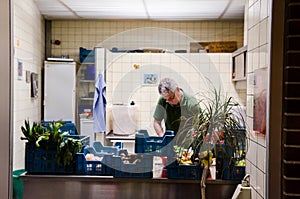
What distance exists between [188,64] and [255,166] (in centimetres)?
231

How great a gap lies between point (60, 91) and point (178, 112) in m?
2.60

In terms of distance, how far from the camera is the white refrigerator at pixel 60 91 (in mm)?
4738

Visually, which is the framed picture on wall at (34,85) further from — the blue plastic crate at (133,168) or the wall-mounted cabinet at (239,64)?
the blue plastic crate at (133,168)

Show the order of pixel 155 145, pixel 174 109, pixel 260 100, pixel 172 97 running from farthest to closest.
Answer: pixel 172 97, pixel 174 109, pixel 155 145, pixel 260 100

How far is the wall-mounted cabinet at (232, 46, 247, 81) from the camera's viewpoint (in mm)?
3341

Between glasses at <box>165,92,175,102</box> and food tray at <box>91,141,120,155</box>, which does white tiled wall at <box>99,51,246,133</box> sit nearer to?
glasses at <box>165,92,175,102</box>

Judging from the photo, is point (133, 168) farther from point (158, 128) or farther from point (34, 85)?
point (34, 85)

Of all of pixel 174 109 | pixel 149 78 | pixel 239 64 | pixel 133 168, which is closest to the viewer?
pixel 133 168

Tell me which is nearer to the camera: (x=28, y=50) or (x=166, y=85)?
(x=166, y=85)

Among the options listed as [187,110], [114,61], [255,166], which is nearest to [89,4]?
[114,61]

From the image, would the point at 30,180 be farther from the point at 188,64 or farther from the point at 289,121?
the point at 188,64

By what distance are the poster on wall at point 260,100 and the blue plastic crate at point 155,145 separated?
28.7 inches

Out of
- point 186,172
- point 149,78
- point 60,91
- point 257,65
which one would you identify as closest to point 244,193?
point 186,172

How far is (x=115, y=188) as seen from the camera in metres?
2.15
